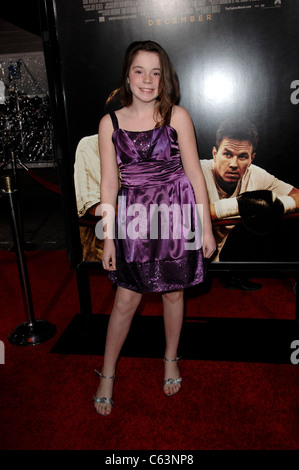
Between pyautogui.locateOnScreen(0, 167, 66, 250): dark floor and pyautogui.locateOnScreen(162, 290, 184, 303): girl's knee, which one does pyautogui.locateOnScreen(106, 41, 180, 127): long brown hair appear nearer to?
pyautogui.locateOnScreen(162, 290, 184, 303): girl's knee

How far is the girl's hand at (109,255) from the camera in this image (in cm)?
161

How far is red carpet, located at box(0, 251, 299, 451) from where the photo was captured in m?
1.49

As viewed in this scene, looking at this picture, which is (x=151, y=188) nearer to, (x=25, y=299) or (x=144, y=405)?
(x=144, y=405)

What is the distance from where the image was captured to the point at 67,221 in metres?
1.99

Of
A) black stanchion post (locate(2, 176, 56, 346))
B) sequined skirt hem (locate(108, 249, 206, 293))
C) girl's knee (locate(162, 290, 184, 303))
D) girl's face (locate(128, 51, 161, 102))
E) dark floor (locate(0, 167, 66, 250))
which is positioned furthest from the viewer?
dark floor (locate(0, 167, 66, 250))

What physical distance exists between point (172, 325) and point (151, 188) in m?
0.67

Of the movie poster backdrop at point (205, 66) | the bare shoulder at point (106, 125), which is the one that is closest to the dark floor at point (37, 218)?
the movie poster backdrop at point (205, 66)

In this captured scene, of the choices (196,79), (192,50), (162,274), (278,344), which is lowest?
(278,344)

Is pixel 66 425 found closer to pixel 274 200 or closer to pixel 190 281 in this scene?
pixel 190 281

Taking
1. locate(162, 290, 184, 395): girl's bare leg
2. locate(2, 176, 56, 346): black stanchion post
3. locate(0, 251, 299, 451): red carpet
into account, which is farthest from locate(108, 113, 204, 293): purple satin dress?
locate(2, 176, 56, 346): black stanchion post

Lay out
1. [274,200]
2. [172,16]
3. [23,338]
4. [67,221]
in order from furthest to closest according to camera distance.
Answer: [23,338], [67,221], [274,200], [172,16]

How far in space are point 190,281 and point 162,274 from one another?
5.2 inches

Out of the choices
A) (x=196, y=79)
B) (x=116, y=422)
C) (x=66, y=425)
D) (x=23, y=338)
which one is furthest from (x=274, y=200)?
(x=23, y=338)

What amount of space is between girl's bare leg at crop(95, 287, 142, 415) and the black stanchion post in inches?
28.0
